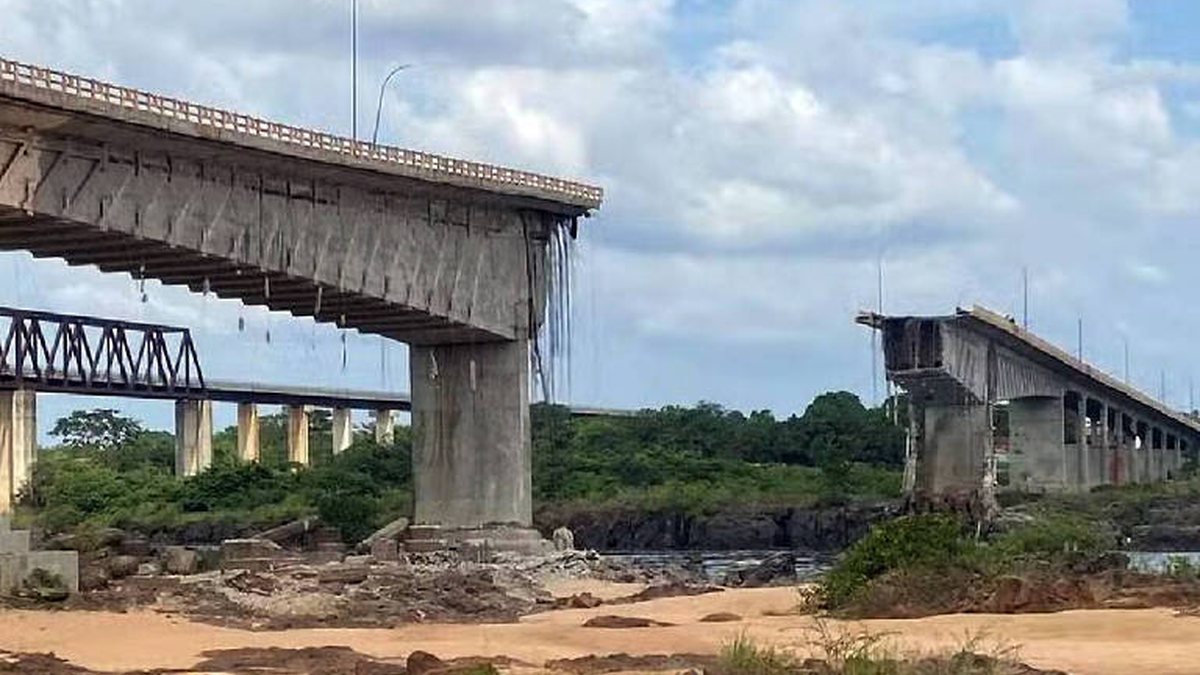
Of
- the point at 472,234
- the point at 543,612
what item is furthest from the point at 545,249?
the point at 543,612

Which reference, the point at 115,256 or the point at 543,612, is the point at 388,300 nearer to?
the point at 115,256

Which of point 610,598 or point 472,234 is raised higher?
point 472,234

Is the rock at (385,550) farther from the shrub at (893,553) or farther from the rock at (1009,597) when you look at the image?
the rock at (1009,597)

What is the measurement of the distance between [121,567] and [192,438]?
243 ft

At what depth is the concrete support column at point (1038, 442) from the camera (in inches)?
4535

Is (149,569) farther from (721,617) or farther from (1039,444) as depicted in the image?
(1039,444)

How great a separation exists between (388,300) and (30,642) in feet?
92.9

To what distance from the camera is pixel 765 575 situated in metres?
67.1

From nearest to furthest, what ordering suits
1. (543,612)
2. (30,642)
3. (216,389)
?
1. (30,642)
2. (543,612)
3. (216,389)

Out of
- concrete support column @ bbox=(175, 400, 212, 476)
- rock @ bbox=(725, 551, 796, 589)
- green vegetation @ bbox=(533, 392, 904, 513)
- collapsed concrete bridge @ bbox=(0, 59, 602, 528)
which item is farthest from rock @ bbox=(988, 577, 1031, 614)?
concrete support column @ bbox=(175, 400, 212, 476)

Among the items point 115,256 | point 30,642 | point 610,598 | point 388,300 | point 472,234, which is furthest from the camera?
A: point 472,234

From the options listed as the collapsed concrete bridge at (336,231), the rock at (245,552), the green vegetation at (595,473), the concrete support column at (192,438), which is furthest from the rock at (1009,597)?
the concrete support column at (192,438)

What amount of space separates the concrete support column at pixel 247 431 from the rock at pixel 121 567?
8509 cm

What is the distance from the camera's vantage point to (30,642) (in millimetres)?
36750
